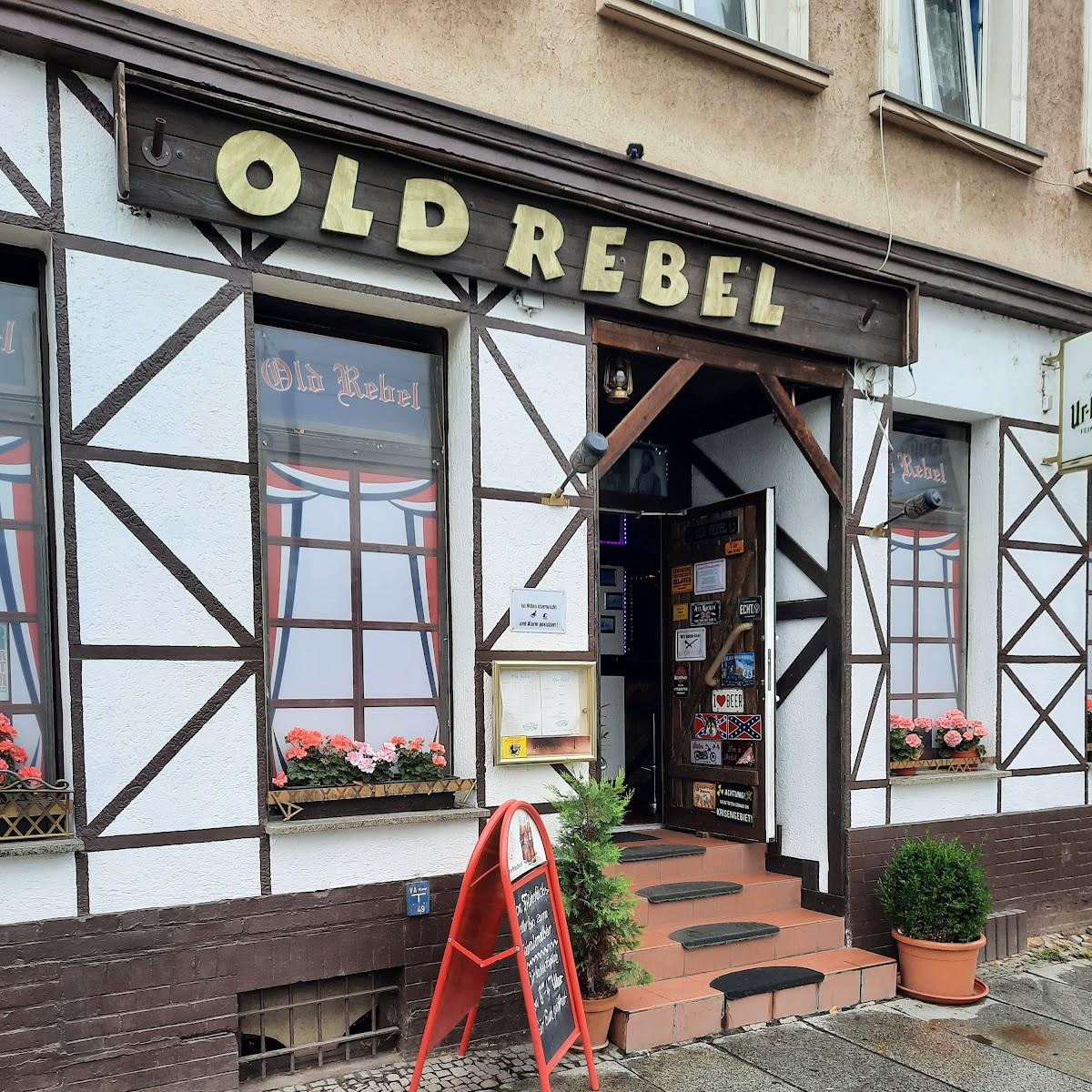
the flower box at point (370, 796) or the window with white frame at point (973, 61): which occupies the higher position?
the window with white frame at point (973, 61)

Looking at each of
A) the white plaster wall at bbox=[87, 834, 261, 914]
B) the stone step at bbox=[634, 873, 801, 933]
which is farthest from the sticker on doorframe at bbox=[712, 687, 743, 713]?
the white plaster wall at bbox=[87, 834, 261, 914]

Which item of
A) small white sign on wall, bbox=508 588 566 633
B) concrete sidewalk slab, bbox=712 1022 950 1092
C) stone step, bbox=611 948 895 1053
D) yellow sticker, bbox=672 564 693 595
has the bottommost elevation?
concrete sidewalk slab, bbox=712 1022 950 1092

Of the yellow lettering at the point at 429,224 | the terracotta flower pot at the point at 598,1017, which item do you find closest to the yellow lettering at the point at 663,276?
the yellow lettering at the point at 429,224

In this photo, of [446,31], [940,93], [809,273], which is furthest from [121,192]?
[940,93]

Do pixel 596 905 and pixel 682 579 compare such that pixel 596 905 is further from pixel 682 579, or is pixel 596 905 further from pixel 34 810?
pixel 682 579

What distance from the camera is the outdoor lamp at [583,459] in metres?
4.69

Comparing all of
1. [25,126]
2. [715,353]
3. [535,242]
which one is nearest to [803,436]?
[715,353]

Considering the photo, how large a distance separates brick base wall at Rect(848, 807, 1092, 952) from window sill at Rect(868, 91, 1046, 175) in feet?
14.5

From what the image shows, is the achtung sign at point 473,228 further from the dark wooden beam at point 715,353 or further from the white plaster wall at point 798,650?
the white plaster wall at point 798,650

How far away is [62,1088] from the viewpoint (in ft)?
11.9

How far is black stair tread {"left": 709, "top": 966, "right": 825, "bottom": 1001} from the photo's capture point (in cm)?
484

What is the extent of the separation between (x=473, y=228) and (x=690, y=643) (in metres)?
3.36

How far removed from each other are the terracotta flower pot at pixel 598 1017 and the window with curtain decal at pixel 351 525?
138 centimetres

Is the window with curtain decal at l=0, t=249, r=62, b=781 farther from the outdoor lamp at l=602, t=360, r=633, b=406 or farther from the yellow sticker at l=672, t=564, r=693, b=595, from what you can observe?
the yellow sticker at l=672, t=564, r=693, b=595
